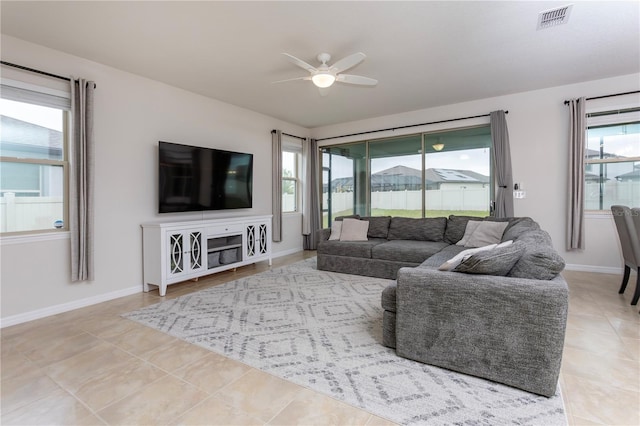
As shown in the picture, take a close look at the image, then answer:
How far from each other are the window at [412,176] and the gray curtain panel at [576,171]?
1.03 meters

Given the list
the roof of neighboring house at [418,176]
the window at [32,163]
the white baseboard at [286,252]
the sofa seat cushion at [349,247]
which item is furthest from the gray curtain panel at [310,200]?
the window at [32,163]

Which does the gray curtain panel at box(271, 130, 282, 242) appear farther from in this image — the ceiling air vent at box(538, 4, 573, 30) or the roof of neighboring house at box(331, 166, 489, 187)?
the ceiling air vent at box(538, 4, 573, 30)

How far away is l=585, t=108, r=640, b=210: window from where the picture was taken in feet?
13.3

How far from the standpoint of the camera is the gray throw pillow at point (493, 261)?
1.82m

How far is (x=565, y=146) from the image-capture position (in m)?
4.35

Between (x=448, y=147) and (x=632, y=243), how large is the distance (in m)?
2.83

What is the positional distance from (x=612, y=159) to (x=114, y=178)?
635cm

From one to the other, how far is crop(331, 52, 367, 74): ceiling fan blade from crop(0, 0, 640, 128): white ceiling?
0.81 feet

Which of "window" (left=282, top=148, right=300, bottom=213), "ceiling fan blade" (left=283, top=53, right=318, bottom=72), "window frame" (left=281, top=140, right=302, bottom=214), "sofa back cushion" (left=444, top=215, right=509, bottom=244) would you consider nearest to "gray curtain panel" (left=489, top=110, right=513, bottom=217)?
"sofa back cushion" (left=444, top=215, right=509, bottom=244)

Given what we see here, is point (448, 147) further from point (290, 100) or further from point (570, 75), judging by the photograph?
point (290, 100)

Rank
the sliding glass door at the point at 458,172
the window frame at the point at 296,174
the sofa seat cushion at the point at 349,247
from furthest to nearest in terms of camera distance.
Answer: the window frame at the point at 296,174
the sliding glass door at the point at 458,172
the sofa seat cushion at the point at 349,247

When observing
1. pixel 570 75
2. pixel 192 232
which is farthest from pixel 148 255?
pixel 570 75

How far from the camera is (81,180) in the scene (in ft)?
10.1

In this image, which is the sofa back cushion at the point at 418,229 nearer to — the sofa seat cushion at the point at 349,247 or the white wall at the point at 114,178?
the sofa seat cushion at the point at 349,247
